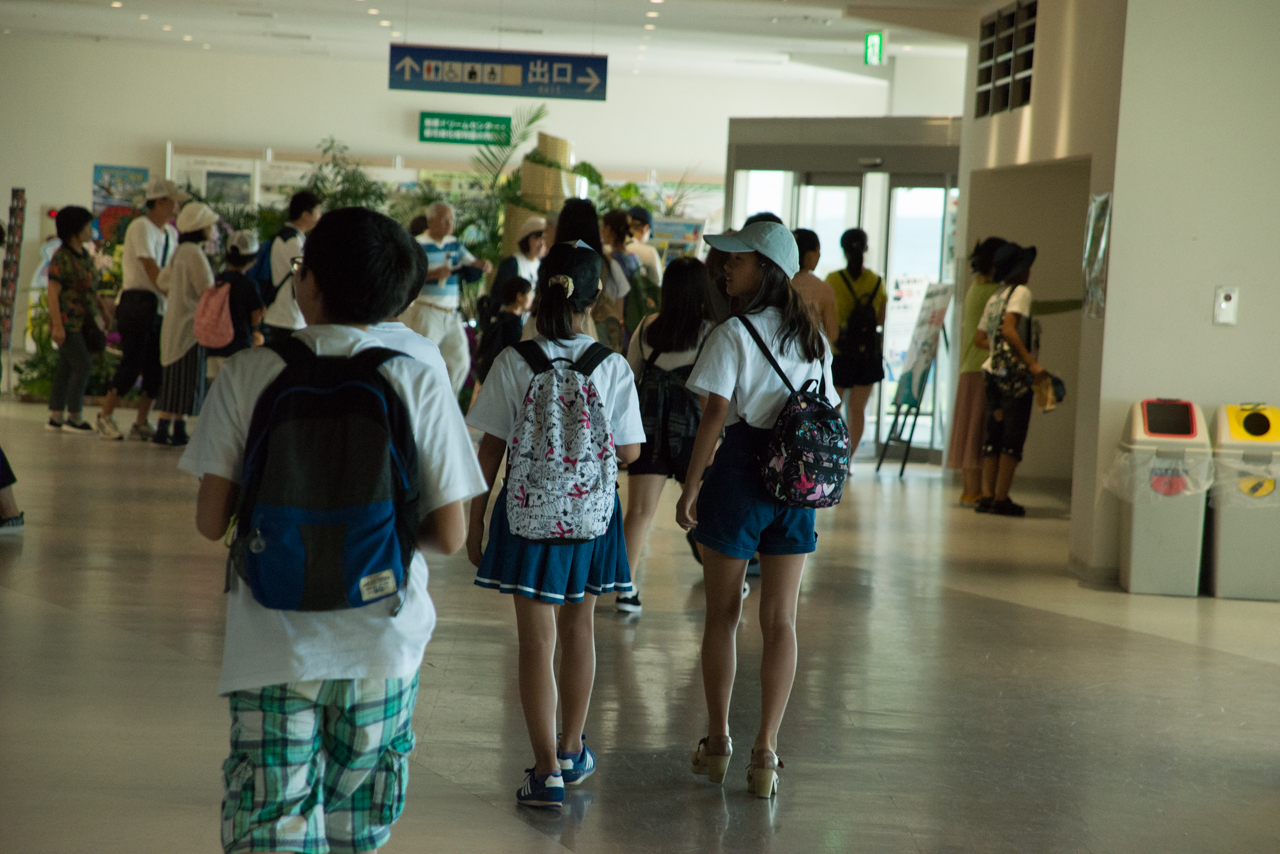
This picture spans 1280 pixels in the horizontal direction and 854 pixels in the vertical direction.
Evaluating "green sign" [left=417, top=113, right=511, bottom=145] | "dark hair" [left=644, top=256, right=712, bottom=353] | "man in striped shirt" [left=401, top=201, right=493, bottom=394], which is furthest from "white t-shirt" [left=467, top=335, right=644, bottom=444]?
"green sign" [left=417, top=113, right=511, bottom=145]

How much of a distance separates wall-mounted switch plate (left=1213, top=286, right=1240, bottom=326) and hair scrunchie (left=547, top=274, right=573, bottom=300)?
13.2 ft

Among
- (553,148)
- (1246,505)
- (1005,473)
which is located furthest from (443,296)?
(1246,505)

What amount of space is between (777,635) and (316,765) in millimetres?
1565

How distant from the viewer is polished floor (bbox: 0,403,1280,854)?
117 inches

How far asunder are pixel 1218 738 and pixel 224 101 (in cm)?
1605

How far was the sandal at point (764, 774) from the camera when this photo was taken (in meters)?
3.19

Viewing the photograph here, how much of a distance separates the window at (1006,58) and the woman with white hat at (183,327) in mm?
5477

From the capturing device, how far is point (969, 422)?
8.51 metres

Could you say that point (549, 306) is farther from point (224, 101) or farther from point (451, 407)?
point (224, 101)

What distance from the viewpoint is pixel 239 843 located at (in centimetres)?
180

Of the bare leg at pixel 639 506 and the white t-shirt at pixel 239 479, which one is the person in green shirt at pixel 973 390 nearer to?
the bare leg at pixel 639 506

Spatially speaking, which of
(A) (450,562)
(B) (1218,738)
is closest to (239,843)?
(B) (1218,738)

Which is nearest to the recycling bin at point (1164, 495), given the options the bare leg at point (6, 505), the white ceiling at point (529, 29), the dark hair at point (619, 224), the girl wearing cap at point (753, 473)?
the dark hair at point (619, 224)

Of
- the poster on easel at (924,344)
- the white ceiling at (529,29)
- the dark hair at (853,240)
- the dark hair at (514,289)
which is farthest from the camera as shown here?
the white ceiling at (529,29)
